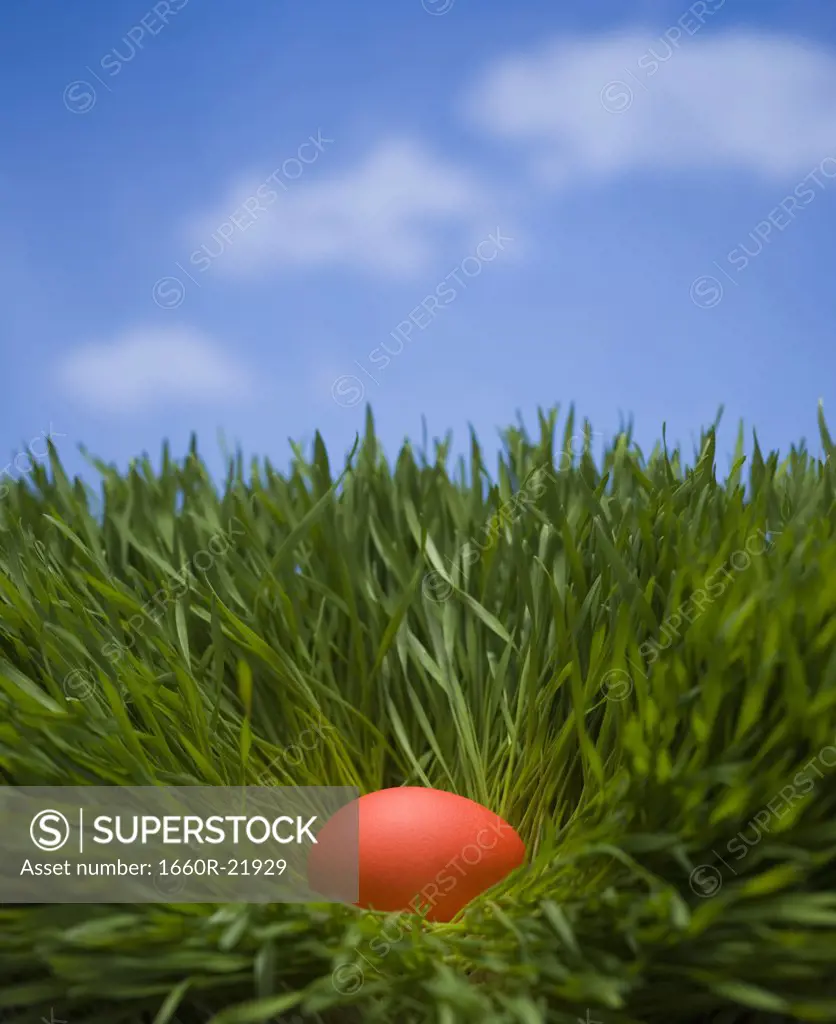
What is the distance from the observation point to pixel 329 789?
125 cm

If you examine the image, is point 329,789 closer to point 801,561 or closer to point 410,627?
point 410,627

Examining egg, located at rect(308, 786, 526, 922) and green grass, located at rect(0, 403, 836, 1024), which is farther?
egg, located at rect(308, 786, 526, 922)

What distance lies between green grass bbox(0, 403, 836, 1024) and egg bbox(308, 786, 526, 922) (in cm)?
4

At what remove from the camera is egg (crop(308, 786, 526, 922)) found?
1.06m

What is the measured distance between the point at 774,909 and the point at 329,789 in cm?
55

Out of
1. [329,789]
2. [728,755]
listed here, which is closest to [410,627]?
[329,789]

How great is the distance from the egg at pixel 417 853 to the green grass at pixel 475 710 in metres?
0.04
